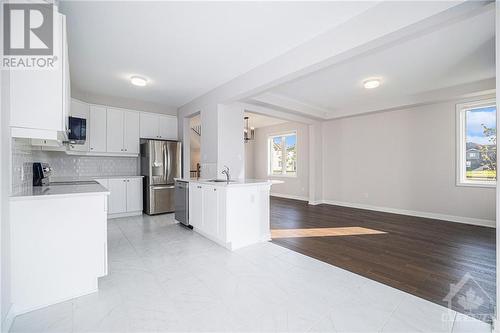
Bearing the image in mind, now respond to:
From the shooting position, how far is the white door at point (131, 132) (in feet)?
16.1

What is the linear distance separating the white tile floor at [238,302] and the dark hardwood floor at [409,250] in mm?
261

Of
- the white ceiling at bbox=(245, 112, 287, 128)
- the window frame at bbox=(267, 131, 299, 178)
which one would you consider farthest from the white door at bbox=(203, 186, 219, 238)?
the window frame at bbox=(267, 131, 299, 178)

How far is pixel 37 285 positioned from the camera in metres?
1.78

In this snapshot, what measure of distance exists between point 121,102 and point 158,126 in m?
0.90

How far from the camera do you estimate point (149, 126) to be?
522cm

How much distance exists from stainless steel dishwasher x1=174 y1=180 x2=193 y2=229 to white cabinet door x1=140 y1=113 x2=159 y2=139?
1709 millimetres

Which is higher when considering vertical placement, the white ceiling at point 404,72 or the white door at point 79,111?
the white ceiling at point 404,72

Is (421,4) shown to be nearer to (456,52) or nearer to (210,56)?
(456,52)

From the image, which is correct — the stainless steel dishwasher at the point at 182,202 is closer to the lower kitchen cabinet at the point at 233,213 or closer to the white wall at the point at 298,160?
the lower kitchen cabinet at the point at 233,213

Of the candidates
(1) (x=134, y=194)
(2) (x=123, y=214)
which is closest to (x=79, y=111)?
(1) (x=134, y=194)

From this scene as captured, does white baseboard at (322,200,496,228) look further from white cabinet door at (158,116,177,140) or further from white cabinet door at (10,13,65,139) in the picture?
white cabinet door at (10,13,65,139)

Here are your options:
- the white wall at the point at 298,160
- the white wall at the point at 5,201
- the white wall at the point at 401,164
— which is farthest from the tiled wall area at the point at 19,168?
the white wall at the point at 298,160

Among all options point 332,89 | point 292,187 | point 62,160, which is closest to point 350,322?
point 332,89

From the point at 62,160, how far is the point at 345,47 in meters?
5.15
